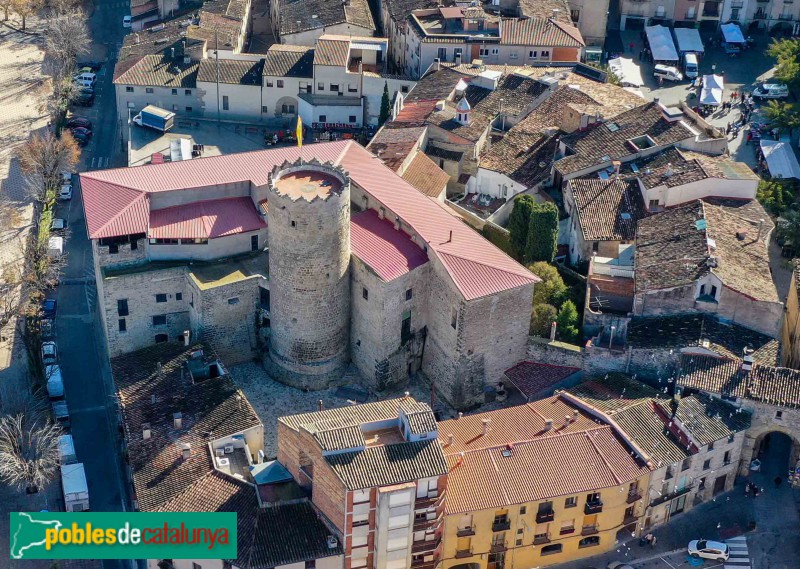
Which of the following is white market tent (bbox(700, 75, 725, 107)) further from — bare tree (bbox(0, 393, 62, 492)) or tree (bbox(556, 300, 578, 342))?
bare tree (bbox(0, 393, 62, 492))

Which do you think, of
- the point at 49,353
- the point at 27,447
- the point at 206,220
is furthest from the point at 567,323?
the point at 49,353

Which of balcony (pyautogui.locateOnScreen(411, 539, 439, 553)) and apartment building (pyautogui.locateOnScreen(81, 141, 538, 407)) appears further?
apartment building (pyautogui.locateOnScreen(81, 141, 538, 407))

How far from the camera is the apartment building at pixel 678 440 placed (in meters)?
96.2

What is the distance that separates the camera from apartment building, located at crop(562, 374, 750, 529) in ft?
316

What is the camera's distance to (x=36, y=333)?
11375 centimetres

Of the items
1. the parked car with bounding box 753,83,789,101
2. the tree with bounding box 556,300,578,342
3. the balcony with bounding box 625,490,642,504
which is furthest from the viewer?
the parked car with bounding box 753,83,789,101

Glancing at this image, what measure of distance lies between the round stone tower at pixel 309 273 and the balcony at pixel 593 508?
25.3 m

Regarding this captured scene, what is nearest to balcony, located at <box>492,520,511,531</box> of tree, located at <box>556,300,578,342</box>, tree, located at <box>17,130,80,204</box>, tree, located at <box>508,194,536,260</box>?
tree, located at <box>556,300,578,342</box>

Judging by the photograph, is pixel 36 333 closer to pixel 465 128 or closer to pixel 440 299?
pixel 440 299

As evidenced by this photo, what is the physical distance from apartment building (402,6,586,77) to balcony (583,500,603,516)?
63.3 metres

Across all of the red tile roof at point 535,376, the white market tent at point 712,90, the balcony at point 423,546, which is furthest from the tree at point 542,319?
the white market tent at point 712,90

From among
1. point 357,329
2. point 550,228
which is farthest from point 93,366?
point 550,228

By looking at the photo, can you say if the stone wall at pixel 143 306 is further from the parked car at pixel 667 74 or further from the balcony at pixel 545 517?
the parked car at pixel 667 74

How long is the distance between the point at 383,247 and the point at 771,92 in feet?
205
